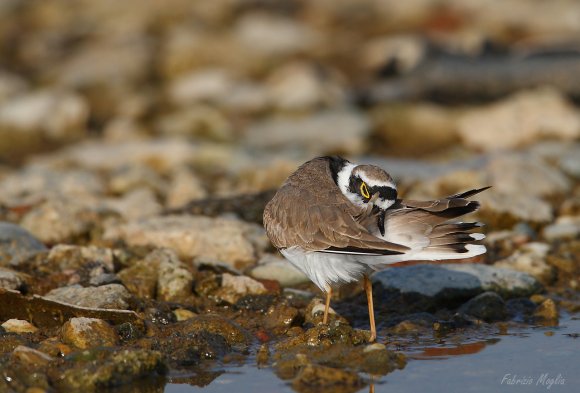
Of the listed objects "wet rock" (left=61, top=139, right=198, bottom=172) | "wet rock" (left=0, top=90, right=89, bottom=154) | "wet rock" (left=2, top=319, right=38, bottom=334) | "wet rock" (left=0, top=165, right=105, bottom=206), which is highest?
"wet rock" (left=0, top=90, right=89, bottom=154)

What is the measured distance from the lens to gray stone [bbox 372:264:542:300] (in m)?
7.89

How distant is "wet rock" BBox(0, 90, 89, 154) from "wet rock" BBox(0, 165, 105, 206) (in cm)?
258

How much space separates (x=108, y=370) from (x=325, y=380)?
133 cm

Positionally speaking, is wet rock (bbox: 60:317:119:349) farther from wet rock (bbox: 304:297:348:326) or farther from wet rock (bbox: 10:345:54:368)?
wet rock (bbox: 304:297:348:326)

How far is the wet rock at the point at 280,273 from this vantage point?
27.3 ft

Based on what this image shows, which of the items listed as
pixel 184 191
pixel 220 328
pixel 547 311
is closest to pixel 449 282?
pixel 547 311

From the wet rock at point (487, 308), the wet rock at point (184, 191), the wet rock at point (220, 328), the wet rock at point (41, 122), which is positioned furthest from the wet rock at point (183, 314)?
the wet rock at point (41, 122)

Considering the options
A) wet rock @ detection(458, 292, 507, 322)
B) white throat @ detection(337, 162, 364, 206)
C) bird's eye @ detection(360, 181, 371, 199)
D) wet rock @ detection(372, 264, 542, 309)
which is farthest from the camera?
wet rock @ detection(372, 264, 542, 309)

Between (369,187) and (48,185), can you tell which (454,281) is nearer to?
(369,187)

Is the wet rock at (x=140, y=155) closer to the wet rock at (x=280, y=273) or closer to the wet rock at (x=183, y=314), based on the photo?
the wet rock at (x=280, y=273)

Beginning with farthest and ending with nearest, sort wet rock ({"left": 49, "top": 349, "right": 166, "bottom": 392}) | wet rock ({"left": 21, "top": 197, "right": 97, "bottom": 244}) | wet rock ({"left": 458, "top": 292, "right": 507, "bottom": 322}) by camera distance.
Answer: wet rock ({"left": 21, "top": 197, "right": 97, "bottom": 244}) → wet rock ({"left": 458, "top": 292, "right": 507, "bottom": 322}) → wet rock ({"left": 49, "top": 349, "right": 166, "bottom": 392})

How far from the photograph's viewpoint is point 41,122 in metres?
15.2

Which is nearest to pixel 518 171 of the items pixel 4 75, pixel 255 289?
pixel 255 289

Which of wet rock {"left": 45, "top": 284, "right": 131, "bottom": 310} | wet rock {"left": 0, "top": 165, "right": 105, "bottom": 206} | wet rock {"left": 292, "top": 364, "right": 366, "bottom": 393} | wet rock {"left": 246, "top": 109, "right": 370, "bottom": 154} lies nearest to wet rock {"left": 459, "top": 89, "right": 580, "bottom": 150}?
wet rock {"left": 246, "top": 109, "right": 370, "bottom": 154}
